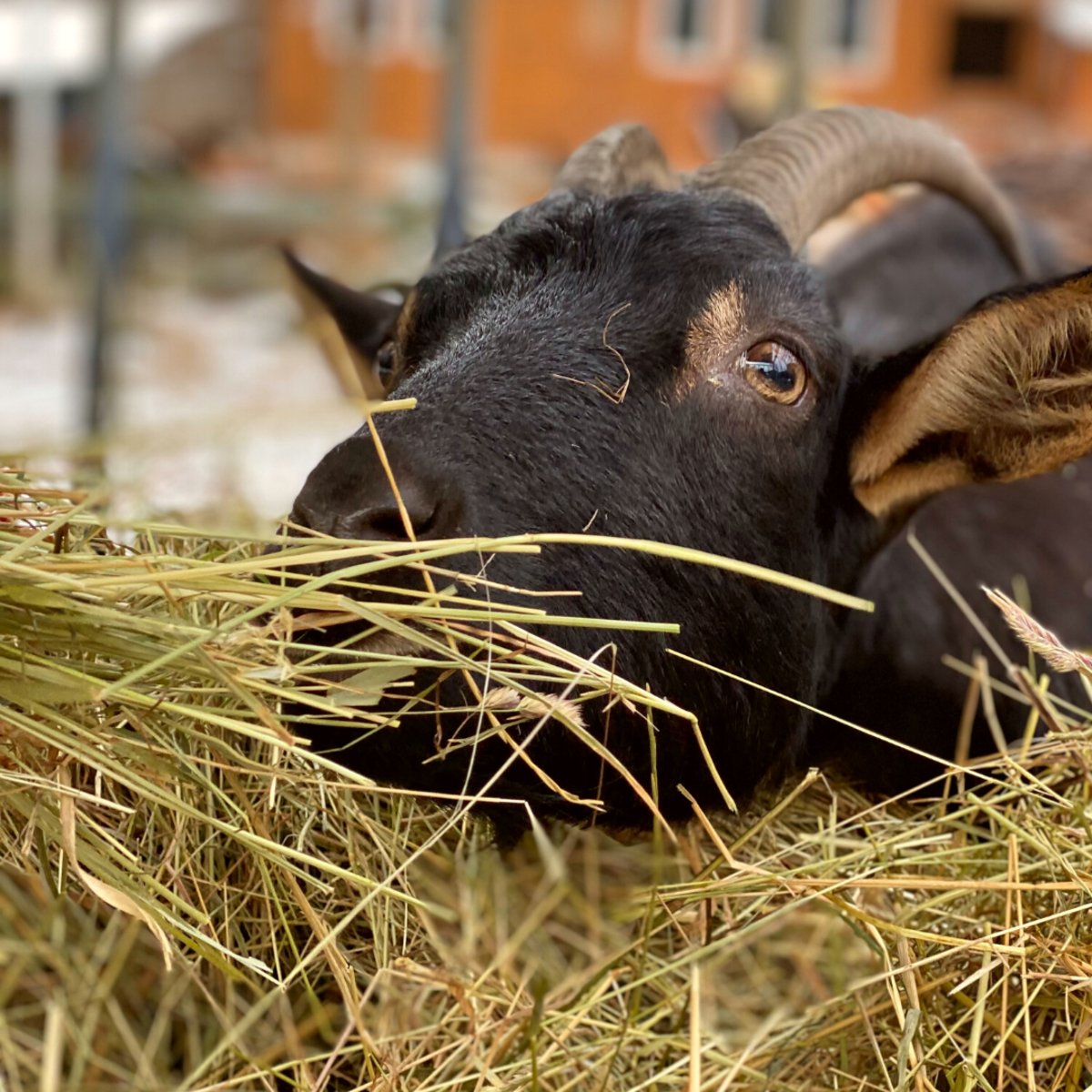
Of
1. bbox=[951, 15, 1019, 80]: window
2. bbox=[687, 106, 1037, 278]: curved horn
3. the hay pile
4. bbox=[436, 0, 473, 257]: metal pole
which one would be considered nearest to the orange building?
bbox=[951, 15, 1019, 80]: window

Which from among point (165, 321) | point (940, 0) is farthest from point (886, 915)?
point (940, 0)

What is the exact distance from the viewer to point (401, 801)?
2.56 meters

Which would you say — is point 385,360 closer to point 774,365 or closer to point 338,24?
point 774,365

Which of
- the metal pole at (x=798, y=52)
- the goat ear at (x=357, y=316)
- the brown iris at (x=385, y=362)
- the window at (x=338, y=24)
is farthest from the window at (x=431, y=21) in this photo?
the brown iris at (x=385, y=362)

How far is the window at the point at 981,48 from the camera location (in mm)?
35031

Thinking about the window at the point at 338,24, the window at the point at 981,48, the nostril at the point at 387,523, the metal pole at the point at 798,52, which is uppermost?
the nostril at the point at 387,523

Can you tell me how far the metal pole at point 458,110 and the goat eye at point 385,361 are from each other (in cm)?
476

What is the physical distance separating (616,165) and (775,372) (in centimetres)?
80

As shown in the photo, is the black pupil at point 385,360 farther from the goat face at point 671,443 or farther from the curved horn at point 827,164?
the curved horn at point 827,164

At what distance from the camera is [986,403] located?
9.18 feet

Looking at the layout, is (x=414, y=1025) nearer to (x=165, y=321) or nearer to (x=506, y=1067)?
(x=506, y=1067)

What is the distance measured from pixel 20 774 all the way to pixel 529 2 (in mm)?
23998

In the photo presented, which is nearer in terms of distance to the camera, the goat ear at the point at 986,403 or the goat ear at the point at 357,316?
the goat ear at the point at 986,403

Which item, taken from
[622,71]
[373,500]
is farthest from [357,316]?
[622,71]
